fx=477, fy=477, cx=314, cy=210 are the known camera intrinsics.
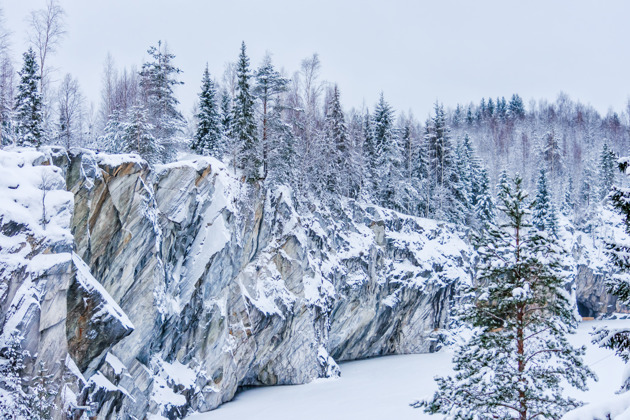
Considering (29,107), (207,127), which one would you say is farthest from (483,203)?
(29,107)

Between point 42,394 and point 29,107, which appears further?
point 29,107

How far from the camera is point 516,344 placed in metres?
12.1

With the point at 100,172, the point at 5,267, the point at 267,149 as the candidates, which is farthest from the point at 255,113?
the point at 5,267

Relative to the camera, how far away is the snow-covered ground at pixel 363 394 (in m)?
22.7

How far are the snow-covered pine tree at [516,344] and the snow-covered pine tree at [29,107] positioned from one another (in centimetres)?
2277

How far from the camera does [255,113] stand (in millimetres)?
32344

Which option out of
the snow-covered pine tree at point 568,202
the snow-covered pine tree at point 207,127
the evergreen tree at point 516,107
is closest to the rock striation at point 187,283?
the snow-covered pine tree at point 207,127

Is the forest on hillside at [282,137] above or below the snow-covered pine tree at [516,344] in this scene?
above

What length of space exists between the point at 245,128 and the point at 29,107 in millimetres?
11920

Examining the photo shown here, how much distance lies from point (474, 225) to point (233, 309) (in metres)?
34.0

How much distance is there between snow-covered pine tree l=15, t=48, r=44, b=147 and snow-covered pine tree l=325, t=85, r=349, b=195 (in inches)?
769

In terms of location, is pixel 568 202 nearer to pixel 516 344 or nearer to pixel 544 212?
pixel 544 212

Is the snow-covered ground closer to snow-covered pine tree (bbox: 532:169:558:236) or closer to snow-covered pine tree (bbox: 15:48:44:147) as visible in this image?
snow-covered pine tree (bbox: 15:48:44:147)

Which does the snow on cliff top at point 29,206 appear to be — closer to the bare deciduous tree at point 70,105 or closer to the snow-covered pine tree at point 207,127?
the snow-covered pine tree at point 207,127
